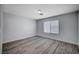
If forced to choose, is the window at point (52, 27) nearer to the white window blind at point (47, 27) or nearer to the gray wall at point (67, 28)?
the white window blind at point (47, 27)

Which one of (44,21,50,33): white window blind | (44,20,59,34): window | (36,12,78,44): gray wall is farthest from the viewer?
(44,21,50,33): white window blind

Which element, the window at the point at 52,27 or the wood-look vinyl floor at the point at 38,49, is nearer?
the wood-look vinyl floor at the point at 38,49

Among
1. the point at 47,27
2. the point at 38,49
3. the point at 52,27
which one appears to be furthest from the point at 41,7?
the point at 47,27

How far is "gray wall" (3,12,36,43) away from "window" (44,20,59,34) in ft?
5.52

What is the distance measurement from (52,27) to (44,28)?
95 centimetres

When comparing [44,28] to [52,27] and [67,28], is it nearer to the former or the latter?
[52,27]

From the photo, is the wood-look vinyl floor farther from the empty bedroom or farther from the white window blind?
the white window blind

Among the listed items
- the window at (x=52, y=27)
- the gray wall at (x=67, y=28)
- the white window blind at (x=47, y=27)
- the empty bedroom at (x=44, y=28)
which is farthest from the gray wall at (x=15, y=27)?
the gray wall at (x=67, y=28)

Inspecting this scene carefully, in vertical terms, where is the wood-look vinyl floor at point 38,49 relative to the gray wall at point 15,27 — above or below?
below

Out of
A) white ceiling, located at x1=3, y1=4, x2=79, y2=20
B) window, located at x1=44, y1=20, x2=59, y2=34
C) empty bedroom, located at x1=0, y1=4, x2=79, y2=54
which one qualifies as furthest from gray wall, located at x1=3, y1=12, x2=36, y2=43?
window, located at x1=44, y1=20, x2=59, y2=34

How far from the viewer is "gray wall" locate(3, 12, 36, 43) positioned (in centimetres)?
288

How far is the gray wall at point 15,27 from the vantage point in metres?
2.88
